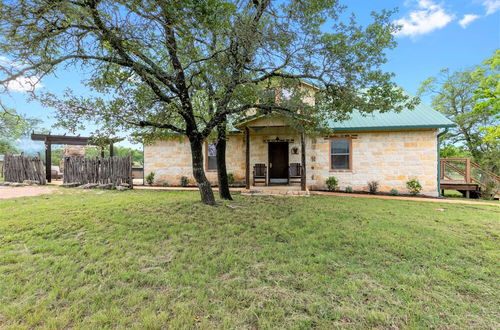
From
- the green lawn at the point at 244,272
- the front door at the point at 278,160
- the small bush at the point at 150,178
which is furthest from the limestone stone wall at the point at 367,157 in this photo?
the green lawn at the point at 244,272

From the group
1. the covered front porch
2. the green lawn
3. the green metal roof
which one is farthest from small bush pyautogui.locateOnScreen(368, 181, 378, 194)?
the green lawn

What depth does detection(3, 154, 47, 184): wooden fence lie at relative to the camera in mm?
11500

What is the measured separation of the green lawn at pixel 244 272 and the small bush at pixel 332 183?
5.04 metres

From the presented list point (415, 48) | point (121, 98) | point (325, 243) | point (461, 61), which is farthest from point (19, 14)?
point (461, 61)

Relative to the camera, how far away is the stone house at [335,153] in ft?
30.8

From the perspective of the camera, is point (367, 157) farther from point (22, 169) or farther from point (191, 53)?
point (22, 169)

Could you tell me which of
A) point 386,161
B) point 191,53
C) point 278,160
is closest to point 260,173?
point 278,160

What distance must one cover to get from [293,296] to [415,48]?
18.2m

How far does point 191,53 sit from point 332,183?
27.4 ft

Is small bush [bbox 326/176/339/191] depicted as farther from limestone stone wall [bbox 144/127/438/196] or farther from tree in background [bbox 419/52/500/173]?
tree in background [bbox 419/52/500/173]

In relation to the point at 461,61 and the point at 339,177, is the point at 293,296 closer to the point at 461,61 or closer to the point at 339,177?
the point at 339,177

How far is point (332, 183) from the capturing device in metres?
10.3

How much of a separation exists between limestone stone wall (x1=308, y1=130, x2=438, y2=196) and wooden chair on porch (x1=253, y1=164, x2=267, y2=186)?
221cm

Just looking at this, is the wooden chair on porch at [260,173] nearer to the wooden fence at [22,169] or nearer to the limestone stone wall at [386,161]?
the limestone stone wall at [386,161]
